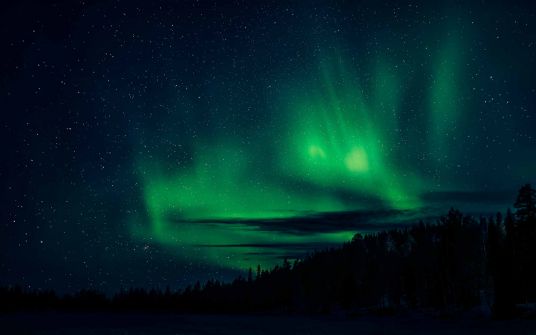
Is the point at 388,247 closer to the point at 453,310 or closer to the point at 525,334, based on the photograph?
the point at 453,310

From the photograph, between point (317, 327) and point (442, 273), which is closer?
point (317, 327)

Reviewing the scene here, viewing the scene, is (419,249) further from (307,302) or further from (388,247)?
(307,302)

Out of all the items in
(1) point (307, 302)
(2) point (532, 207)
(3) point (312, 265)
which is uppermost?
(2) point (532, 207)

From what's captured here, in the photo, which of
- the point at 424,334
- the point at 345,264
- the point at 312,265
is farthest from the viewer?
the point at 312,265

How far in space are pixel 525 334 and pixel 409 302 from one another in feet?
238

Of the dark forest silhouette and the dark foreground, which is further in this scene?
the dark forest silhouette

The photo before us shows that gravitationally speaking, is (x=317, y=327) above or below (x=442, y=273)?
below

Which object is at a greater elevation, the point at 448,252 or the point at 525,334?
the point at 448,252

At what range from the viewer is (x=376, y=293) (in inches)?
4823

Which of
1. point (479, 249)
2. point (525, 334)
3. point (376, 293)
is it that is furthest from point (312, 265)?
point (525, 334)

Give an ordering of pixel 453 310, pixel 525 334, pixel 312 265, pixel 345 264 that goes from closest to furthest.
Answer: pixel 525 334
pixel 453 310
pixel 345 264
pixel 312 265

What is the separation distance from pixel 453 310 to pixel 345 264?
60445 millimetres

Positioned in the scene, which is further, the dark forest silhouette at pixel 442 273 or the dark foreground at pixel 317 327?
the dark forest silhouette at pixel 442 273

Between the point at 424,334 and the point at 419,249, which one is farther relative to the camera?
the point at 419,249
